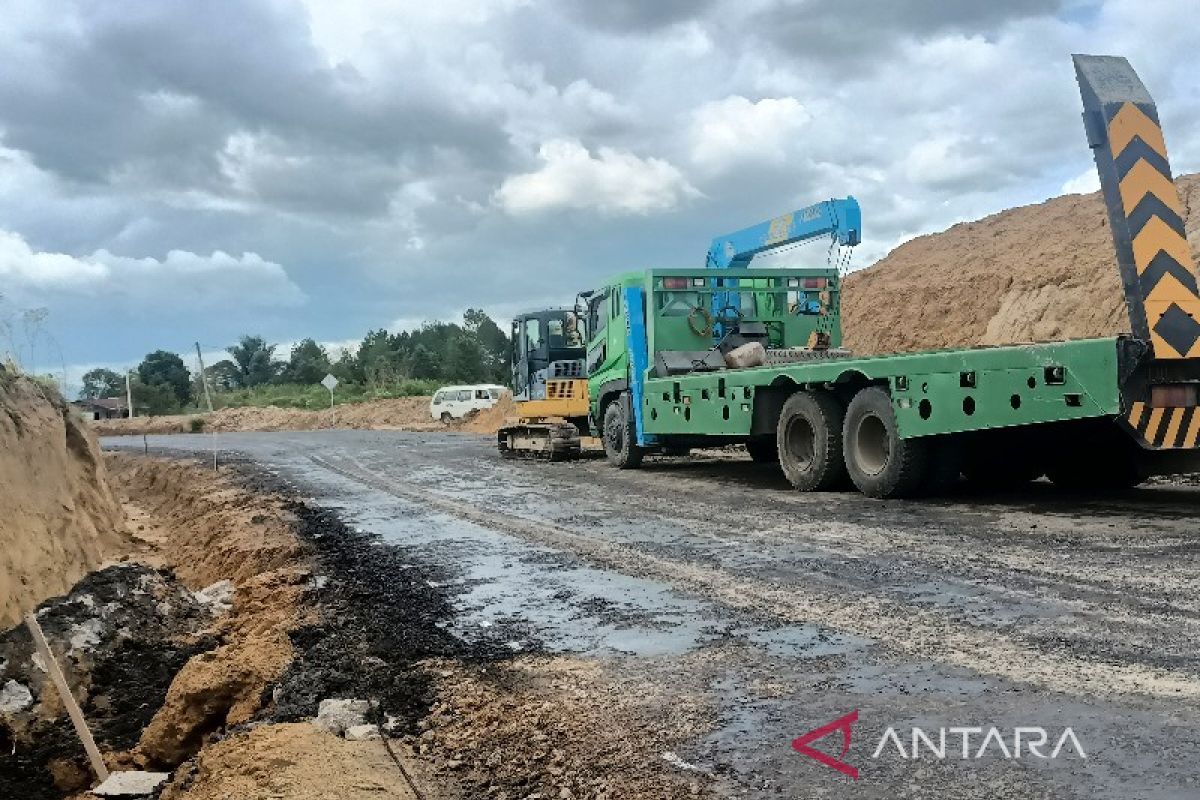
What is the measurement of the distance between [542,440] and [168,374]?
2667 inches

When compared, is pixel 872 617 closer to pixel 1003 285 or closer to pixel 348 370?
pixel 1003 285

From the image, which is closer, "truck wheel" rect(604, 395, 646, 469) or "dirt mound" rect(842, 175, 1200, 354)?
"truck wheel" rect(604, 395, 646, 469)

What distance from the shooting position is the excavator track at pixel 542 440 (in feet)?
61.3

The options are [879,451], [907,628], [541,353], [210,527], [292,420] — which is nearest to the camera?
[907,628]

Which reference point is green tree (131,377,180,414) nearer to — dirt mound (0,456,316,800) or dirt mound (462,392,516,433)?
dirt mound (462,392,516,433)

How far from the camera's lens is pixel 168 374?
7856 cm

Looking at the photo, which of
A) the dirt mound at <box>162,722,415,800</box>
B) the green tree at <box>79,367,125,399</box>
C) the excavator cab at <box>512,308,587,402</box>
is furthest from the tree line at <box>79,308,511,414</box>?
the dirt mound at <box>162,722,415,800</box>

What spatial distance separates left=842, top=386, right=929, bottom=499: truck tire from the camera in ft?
33.9

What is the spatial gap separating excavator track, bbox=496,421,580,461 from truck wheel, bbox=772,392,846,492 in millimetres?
6805

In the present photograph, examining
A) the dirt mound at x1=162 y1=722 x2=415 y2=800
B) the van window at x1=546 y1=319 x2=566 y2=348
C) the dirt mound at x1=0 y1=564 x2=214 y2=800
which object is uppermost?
the van window at x1=546 y1=319 x2=566 y2=348

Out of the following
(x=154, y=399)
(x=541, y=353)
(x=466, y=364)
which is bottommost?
(x=154, y=399)

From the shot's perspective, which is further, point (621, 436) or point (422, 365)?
point (422, 365)

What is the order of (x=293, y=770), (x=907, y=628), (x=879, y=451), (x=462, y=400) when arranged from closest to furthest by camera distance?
(x=293, y=770)
(x=907, y=628)
(x=879, y=451)
(x=462, y=400)

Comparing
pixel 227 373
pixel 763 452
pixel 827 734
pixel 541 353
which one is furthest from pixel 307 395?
pixel 827 734
